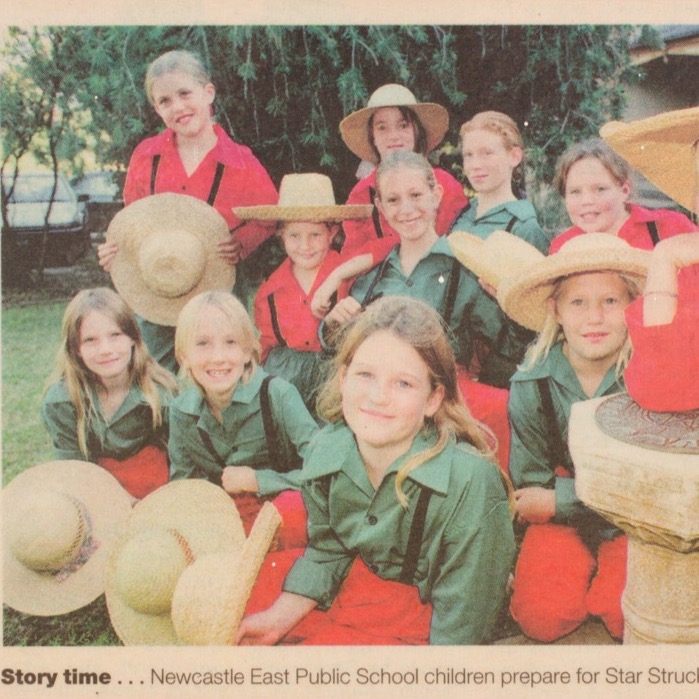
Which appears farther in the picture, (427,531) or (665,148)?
(427,531)

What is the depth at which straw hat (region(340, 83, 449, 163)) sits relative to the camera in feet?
7.20

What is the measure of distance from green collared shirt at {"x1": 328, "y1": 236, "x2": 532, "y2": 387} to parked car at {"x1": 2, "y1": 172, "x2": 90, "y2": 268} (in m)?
0.92

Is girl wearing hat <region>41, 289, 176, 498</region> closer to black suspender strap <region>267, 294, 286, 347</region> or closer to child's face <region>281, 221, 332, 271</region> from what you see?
black suspender strap <region>267, 294, 286, 347</region>

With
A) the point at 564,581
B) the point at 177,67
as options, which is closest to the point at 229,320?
the point at 177,67

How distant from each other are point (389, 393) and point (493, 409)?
1.07 ft

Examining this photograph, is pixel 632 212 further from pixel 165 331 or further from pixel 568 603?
pixel 165 331

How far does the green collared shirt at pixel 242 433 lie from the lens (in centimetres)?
224

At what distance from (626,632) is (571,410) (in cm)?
61

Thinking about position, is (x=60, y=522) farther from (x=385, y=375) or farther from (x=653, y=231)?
(x=653, y=231)

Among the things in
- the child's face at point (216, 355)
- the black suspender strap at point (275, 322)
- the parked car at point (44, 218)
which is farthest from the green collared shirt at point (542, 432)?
the parked car at point (44, 218)

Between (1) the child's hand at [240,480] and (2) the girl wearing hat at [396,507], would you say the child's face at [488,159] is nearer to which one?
(2) the girl wearing hat at [396,507]

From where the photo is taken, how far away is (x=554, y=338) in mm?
2127

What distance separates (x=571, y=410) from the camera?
2.09 meters
